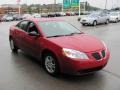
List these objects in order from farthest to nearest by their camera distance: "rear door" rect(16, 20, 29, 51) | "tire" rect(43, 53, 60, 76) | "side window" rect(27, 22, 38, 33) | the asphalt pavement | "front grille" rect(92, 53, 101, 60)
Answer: "rear door" rect(16, 20, 29, 51), "side window" rect(27, 22, 38, 33), "tire" rect(43, 53, 60, 76), "front grille" rect(92, 53, 101, 60), the asphalt pavement

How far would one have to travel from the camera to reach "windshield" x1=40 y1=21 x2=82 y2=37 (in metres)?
7.11

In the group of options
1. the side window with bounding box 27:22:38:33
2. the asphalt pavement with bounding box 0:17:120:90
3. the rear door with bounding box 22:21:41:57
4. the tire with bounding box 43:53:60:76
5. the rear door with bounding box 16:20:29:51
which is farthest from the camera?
the rear door with bounding box 16:20:29:51

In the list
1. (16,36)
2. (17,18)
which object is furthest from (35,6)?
(16,36)

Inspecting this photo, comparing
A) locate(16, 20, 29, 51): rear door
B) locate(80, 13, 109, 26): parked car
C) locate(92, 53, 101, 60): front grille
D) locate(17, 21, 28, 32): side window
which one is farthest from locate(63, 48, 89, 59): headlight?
locate(80, 13, 109, 26): parked car

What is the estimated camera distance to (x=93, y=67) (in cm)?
593

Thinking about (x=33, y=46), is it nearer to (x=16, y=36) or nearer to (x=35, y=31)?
(x=35, y=31)

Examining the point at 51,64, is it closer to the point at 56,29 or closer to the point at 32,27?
the point at 56,29

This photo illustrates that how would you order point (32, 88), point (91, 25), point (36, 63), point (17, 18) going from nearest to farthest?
point (32, 88) < point (36, 63) < point (91, 25) < point (17, 18)

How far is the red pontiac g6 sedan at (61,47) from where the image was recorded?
19.2 feet

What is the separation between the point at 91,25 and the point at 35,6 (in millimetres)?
68753

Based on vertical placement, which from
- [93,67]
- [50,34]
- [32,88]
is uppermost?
[50,34]

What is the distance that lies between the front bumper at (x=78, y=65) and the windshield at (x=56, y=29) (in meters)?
1.37

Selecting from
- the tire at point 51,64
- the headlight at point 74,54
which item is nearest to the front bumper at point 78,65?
the headlight at point 74,54

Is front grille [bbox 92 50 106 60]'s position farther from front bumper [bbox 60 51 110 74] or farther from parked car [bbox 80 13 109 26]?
parked car [bbox 80 13 109 26]
